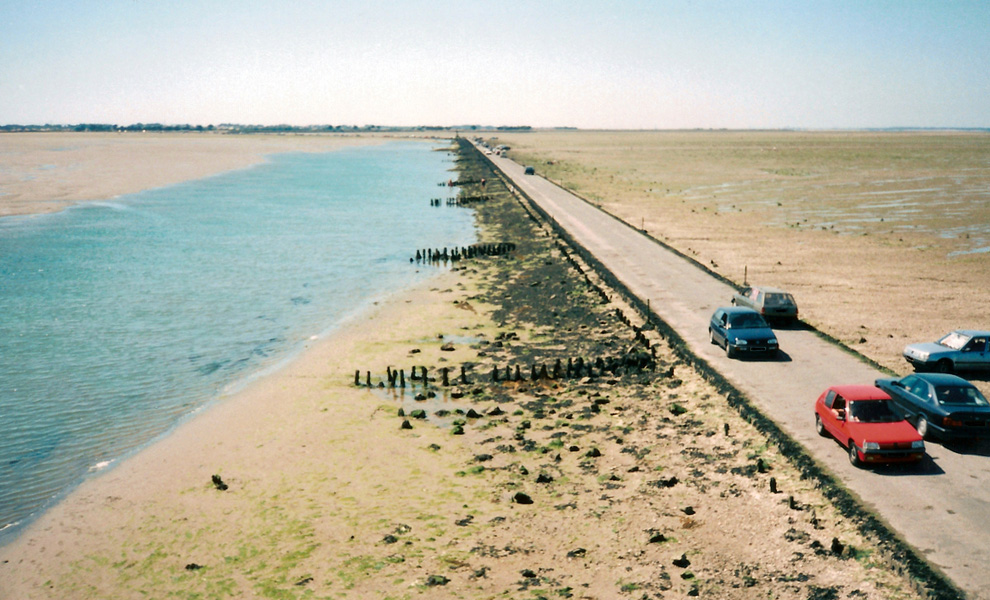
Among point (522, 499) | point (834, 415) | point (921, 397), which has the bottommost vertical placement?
point (522, 499)

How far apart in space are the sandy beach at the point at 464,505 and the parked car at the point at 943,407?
156 inches

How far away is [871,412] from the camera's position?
60.0ft

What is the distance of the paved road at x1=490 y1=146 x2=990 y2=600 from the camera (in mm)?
14188

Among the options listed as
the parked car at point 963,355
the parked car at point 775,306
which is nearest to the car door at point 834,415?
the parked car at point 963,355

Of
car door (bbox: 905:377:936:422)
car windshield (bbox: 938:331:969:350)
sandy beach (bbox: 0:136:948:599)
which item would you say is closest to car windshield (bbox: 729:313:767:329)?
sandy beach (bbox: 0:136:948:599)

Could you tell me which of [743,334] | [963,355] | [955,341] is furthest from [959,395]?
[743,334]

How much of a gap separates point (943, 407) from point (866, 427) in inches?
108

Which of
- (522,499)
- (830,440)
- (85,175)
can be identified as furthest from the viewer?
(85,175)

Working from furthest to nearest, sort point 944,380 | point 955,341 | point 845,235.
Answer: point 845,235
point 955,341
point 944,380

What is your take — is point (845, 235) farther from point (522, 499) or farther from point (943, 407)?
point (522, 499)

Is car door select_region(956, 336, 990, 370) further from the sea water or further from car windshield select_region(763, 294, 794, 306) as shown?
the sea water

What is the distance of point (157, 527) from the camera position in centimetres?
1809

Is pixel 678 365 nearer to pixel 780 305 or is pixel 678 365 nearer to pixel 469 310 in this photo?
pixel 780 305

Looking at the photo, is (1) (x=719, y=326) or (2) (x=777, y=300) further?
(2) (x=777, y=300)
